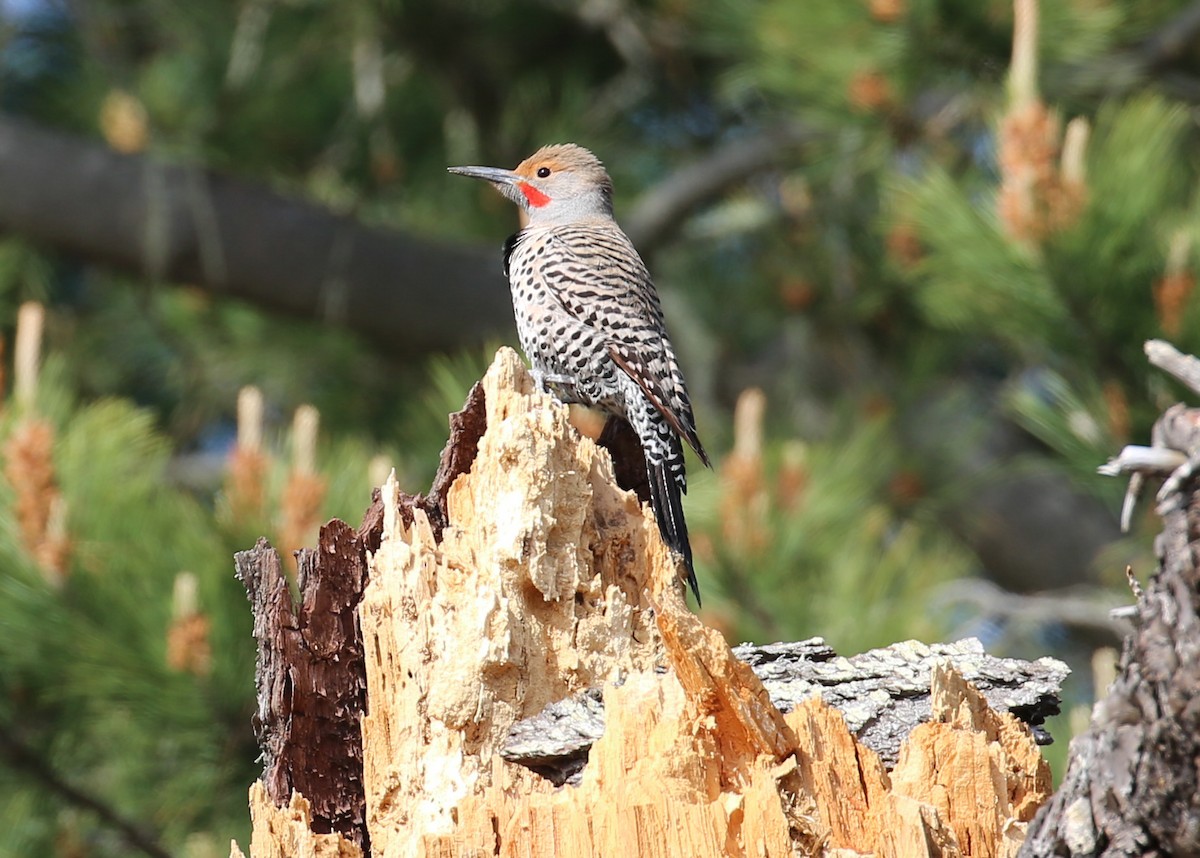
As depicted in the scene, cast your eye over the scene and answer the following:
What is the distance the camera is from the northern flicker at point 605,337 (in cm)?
378

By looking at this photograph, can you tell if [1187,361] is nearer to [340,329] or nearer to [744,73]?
[744,73]

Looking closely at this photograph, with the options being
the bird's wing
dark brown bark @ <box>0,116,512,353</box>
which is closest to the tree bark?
the bird's wing

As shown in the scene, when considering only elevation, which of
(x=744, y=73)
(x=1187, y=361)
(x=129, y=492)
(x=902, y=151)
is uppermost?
(x=744, y=73)

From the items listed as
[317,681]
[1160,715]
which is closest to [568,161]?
[317,681]

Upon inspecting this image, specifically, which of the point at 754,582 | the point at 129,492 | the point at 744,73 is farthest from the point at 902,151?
the point at 129,492

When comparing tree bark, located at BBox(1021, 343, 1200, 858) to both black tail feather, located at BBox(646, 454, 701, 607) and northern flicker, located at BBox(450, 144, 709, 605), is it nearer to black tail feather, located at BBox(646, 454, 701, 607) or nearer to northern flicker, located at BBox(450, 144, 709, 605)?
black tail feather, located at BBox(646, 454, 701, 607)

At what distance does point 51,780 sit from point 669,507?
2312mm

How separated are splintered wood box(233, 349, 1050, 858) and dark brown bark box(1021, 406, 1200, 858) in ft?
1.43

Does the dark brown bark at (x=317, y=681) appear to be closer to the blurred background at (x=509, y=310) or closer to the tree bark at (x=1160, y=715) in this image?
the tree bark at (x=1160, y=715)

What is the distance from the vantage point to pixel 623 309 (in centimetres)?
420

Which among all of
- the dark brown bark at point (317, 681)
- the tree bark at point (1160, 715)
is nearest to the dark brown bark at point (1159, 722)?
the tree bark at point (1160, 715)

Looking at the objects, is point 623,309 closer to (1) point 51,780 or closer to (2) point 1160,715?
(1) point 51,780

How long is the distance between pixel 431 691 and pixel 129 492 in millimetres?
2650

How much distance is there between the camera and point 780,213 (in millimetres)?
7418
